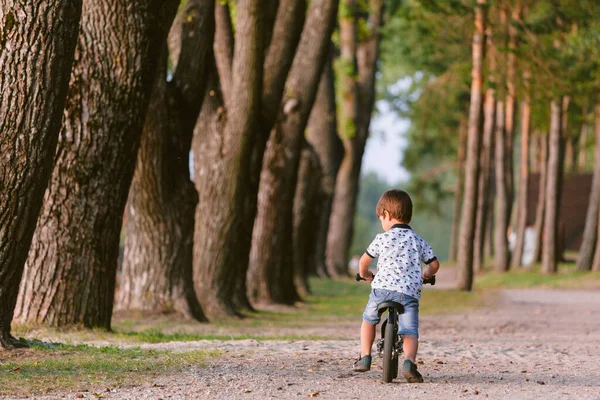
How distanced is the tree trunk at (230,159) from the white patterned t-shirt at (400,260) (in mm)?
8726

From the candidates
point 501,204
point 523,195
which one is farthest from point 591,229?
point 523,195

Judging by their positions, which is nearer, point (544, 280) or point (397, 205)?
point (397, 205)

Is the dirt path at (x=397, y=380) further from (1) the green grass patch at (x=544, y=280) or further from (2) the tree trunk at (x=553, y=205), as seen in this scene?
(2) the tree trunk at (x=553, y=205)

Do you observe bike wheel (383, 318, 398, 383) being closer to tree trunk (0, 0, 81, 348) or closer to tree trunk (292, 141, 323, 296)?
tree trunk (0, 0, 81, 348)

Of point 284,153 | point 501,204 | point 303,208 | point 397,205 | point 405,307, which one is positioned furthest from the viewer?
point 501,204

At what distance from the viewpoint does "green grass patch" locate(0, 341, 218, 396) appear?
7660mm

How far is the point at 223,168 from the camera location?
54.4ft

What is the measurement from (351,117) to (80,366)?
25404 millimetres

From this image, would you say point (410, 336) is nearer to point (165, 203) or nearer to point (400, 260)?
point (400, 260)

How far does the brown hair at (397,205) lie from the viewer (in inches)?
318

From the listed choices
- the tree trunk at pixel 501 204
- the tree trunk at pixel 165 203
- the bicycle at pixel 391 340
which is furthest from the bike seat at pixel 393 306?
the tree trunk at pixel 501 204

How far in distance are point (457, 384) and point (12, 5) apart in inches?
175

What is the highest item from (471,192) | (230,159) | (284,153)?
(471,192)

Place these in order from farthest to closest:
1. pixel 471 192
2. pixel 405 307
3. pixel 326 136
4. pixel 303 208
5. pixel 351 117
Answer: pixel 351 117 → pixel 326 136 → pixel 303 208 → pixel 471 192 → pixel 405 307
